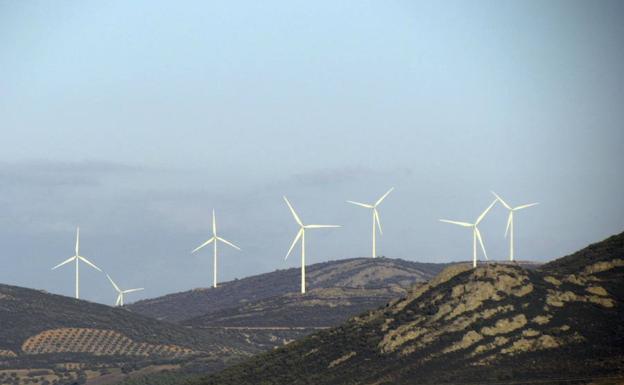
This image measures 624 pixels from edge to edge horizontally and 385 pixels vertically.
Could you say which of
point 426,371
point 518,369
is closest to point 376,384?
point 426,371

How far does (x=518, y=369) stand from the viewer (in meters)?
188

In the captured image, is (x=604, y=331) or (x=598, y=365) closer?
(x=598, y=365)

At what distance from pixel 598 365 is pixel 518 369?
9.91 meters

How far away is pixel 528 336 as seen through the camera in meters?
198

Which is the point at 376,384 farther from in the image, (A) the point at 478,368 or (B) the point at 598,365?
(B) the point at 598,365

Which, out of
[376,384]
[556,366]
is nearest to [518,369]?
[556,366]

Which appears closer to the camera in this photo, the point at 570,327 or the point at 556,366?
the point at 556,366

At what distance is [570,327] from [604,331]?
4.42 m

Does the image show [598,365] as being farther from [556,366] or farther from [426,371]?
[426,371]

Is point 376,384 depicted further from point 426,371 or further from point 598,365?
point 598,365

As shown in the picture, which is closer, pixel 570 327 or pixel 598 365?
pixel 598 365

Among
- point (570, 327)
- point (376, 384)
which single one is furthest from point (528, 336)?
point (376, 384)

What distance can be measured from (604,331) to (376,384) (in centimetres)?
3009

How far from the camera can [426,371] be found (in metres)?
196
